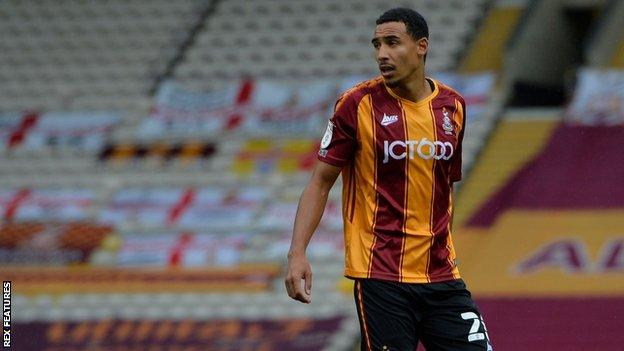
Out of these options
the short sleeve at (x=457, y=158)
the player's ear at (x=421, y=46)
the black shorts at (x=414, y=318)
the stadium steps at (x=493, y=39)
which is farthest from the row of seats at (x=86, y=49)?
the black shorts at (x=414, y=318)

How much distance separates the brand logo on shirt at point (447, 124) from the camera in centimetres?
496

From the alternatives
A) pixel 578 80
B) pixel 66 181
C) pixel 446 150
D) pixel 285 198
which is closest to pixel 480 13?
pixel 578 80

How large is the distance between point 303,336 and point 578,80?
4.79 meters

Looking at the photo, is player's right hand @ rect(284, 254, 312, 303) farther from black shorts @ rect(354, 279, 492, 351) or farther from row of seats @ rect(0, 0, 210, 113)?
row of seats @ rect(0, 0, 210, 113)

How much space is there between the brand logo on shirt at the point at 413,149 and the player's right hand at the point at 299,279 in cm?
48

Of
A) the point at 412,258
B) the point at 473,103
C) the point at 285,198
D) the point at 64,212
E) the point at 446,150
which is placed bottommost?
the point at 64,212

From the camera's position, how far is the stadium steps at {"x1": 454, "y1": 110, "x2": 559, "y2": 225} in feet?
46.2

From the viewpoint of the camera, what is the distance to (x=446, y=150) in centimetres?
493

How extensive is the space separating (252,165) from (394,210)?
409 inches

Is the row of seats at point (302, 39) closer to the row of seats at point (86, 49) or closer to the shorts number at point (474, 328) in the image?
the row of seats at point (86, 49)

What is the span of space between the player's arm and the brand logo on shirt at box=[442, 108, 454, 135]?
0.42 metres

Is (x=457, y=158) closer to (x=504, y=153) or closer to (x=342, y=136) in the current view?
(x=342, y=136)

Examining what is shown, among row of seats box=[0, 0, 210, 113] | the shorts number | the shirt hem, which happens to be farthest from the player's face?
row of seats box=[0, 0, 210, 113]

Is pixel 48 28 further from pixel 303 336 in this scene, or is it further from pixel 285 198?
pixel 303 336
